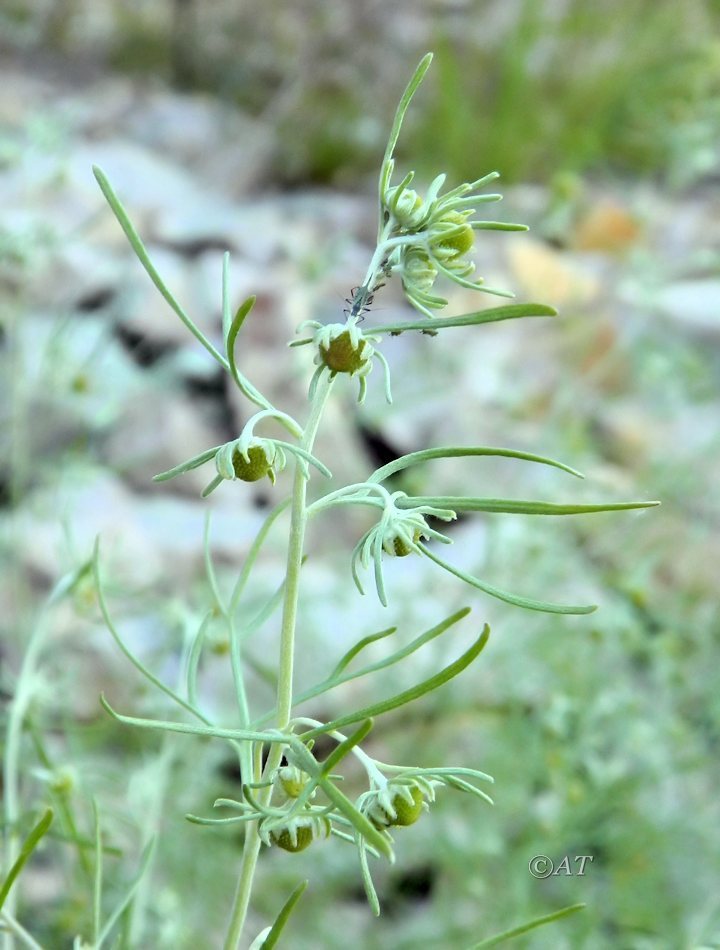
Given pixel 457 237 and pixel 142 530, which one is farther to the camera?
pixel 142 530

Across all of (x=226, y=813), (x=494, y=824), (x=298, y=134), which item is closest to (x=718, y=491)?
(x=494, y=824)

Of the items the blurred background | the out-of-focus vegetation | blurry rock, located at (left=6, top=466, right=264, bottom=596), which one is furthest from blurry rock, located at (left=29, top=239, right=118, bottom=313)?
the out-of-focus vegetation

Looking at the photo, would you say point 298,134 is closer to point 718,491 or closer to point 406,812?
point 718,491

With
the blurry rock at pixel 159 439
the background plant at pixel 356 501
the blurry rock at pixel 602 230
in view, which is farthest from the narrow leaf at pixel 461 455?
the blurry rock at pixel 602 230

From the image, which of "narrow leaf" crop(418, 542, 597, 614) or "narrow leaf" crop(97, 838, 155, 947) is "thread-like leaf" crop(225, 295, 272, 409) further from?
"narrow leaf" crop(97, 838, 155, 947)

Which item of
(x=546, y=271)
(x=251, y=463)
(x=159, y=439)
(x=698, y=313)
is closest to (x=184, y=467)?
(x=251, y=463)

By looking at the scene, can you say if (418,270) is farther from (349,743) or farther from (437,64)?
(437,64)

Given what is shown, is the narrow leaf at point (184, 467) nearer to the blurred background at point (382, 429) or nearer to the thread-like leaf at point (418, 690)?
the thread-like leaf at point (418, 690)
